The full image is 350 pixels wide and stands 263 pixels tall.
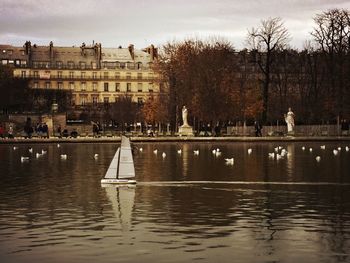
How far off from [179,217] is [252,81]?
67276 mm

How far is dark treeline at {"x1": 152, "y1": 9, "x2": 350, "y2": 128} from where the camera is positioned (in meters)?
70.3

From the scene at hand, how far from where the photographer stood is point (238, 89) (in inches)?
2908

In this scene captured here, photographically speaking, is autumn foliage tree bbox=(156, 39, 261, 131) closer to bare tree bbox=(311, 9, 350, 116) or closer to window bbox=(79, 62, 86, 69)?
bare tree bbox=(311, 9, 350, 116)

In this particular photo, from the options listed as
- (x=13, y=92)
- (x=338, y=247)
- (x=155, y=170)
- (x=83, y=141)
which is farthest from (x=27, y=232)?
(x=13, y=92)

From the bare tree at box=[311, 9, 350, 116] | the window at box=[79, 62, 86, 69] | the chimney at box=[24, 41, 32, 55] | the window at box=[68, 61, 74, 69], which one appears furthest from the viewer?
the window at box=[79, 62, 86, 69]

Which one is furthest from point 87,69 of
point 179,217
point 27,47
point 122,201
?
point 179,217

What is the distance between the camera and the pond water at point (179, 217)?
11711 mm

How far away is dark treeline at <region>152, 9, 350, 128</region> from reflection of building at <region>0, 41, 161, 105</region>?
56725 mm

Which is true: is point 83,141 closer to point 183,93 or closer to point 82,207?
point 183,93

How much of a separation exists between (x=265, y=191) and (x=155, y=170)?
29.9 feet

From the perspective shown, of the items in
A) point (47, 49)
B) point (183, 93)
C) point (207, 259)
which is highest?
point (47, 49)

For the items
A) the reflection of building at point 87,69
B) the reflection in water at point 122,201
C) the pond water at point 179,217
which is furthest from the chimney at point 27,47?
the reflection in water at point 122,201

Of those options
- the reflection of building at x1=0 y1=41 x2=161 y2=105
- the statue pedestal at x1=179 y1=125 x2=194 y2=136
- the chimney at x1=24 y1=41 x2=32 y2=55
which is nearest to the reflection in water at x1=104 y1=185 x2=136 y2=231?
the statue pedestal at x1=179 y1=125 x2=194 y2=136

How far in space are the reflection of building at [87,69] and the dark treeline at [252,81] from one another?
56.7m
